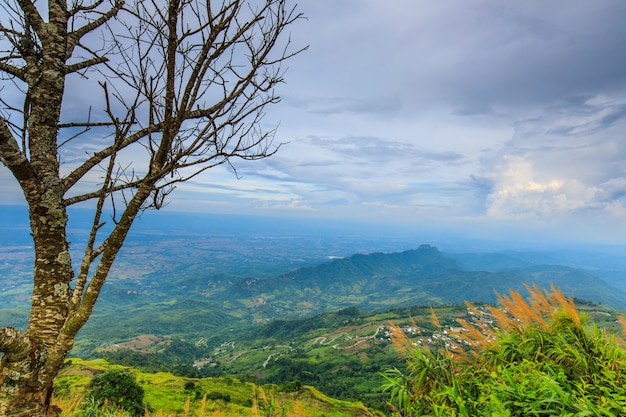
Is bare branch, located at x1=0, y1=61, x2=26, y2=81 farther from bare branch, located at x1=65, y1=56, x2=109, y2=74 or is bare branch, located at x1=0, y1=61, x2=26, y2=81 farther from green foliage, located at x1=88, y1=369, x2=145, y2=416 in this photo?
green foliage, located at x1=88, y1=369, x2=145, y2=416

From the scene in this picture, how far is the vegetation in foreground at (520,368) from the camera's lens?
278 cm

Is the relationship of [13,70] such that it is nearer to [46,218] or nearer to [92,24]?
[92,24]

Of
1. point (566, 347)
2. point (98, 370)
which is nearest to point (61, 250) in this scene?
point (566, 347)

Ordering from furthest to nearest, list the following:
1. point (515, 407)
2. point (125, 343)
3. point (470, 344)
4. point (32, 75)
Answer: point (125, 343) → point (470, 344) → point (32, 75) → point (515, 407)

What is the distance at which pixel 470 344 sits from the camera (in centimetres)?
420

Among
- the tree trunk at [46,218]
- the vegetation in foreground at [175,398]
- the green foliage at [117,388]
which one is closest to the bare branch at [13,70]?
the tree trunk at [46,218]

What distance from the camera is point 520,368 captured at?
134 inches

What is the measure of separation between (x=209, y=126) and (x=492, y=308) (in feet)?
14.6

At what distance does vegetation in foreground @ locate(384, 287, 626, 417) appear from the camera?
2780mm

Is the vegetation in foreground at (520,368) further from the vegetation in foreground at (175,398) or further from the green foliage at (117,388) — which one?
the green foliage at (117,388)

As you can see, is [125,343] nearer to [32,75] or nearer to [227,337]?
[227,337]

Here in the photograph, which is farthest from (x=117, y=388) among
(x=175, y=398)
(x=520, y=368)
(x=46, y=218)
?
(x=520, y=368)

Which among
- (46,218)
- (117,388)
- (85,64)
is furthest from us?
(117,388)

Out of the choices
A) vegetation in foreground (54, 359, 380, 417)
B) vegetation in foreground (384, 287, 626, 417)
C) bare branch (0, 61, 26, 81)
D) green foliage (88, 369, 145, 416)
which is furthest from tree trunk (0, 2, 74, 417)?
green foliage (88, 369, 145, 416)
